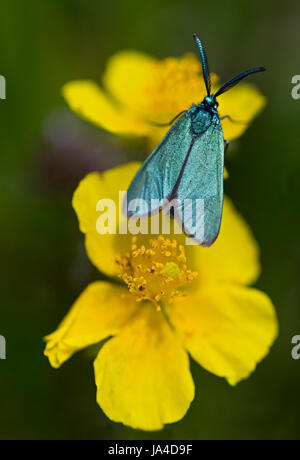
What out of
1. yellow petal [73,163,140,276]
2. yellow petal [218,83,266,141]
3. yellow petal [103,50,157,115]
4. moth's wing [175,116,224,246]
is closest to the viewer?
moth's wing [175,116,224,246]

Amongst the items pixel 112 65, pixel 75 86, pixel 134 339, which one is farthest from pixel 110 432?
pixel 112 65

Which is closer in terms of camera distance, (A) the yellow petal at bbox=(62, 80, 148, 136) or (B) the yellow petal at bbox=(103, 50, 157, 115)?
(A) the yellow petal at bbox=(62, 80, 148, 136)

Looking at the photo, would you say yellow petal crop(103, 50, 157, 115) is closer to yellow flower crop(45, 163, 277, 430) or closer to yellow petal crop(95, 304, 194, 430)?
yellow flower crop(45, 163, 277, 430)

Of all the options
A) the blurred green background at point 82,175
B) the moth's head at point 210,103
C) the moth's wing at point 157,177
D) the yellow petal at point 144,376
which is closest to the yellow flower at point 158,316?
the yellow petal at point 144,376

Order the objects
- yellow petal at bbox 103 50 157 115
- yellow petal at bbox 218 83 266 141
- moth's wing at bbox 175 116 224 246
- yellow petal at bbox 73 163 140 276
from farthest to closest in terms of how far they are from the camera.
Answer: yellow petal at bbox 103 50 157 115, yellow petal at bbox 218 83 266 141, yellow petal at bbox 73 163 140 276, moth's wing at bbox 175 116 224 246

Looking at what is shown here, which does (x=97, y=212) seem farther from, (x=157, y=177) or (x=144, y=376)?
(x=144, y=376)

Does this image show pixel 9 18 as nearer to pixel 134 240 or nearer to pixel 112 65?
pixel 112 65

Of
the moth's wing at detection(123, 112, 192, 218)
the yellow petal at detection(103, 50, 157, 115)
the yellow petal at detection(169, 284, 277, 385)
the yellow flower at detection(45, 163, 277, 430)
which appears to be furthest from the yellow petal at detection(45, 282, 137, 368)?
the yellow petal at detection(103, 50, 157, 115)
